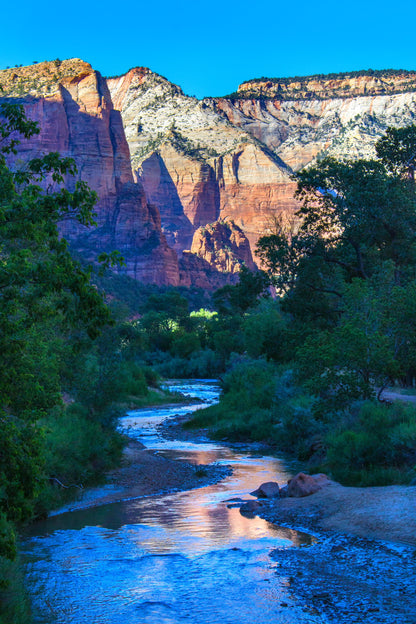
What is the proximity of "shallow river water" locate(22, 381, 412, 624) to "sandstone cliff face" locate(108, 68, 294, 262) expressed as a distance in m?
143

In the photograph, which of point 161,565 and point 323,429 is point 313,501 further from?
point 323,429

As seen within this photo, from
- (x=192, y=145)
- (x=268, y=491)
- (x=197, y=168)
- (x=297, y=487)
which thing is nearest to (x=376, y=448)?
(x=297, y=487)

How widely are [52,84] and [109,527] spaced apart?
394 feet

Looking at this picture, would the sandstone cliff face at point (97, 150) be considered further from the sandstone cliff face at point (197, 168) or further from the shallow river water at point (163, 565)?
the shallow river water at point (163, 565)

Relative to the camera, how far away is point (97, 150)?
4990 inches

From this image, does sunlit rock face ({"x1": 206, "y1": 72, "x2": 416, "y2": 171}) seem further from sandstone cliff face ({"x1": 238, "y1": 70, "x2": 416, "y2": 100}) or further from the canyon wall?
the canyon wall

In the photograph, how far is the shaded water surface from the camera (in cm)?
809

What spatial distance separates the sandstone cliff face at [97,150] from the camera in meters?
114

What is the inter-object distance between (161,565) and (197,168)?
15814 cm

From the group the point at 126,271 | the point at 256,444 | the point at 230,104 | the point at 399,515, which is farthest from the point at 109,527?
the point at 230,104

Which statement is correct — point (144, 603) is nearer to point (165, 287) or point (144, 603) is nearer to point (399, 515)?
point (399, 515)

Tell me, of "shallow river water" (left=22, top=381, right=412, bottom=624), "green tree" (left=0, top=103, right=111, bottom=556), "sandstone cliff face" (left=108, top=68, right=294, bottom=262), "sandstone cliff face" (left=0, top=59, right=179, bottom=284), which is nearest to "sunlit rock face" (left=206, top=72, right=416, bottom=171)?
"sandstone cliff face" (left=108, top=68, right=294, bottom=262)

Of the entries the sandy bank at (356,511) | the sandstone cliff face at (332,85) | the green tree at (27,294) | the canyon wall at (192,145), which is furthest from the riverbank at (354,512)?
the sandstone cliff face at (332,85)

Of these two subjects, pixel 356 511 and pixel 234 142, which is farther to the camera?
pixel 234 142
